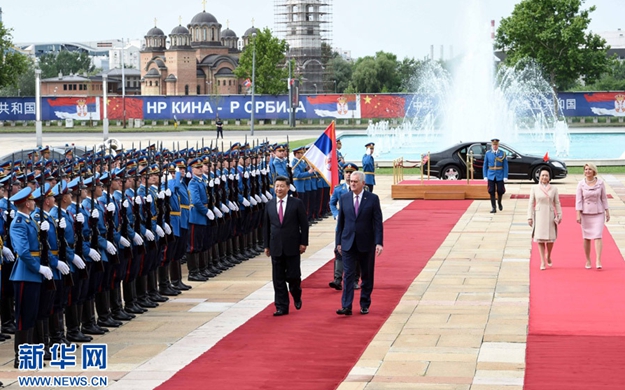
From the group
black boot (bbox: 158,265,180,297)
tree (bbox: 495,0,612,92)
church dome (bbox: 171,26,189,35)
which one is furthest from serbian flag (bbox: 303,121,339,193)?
church dome (bbox: 171,26,189,35)

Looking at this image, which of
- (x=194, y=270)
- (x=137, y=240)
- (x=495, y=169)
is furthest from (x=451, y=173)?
(x=137, y=240)

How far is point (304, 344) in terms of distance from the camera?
35.5ft

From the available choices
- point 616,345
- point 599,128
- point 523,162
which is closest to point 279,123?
point 599,128

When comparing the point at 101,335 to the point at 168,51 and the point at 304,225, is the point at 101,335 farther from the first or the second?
the point at 168,51

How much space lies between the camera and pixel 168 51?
14688cm

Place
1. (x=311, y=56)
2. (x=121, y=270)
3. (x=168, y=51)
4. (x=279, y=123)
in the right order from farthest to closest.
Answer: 1. (x=168, y=51)
2. (x=311, y=56)
3. (x=279, y=123)
4. (x=121, y=270)

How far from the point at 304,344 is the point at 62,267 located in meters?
2.56

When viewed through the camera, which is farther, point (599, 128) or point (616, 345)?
point (599, 128)

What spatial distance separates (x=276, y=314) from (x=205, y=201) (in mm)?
3330

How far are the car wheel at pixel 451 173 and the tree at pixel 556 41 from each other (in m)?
60.3

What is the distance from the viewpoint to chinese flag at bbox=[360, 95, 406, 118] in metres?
76.6

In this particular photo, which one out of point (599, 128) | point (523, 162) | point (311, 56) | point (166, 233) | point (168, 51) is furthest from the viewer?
point (168, 51)

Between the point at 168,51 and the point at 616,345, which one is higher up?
the point at 168,51

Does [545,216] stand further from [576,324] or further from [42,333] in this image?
[42,333]
